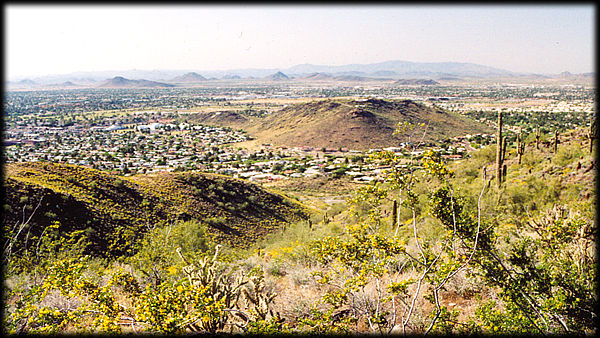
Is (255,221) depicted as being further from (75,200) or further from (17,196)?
(17,196)

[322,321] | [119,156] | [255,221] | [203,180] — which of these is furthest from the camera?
[119,156]

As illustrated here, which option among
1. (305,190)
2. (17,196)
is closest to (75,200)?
(17,196)

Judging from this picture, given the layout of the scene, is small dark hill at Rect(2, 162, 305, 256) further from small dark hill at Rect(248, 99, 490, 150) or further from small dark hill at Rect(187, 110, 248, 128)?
small dark hill at Rect(187, 110, 248, 128)

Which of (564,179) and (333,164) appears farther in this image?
(333,164)

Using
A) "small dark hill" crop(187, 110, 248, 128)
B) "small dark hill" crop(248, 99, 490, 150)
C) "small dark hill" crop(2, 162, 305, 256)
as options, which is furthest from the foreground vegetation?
"small dark hill" crop(187, 110, 248, 128)

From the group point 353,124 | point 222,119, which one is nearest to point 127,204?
point 353,124

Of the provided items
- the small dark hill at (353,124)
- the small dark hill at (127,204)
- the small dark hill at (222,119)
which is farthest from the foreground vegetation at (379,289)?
the small dark hill at (222,119)
